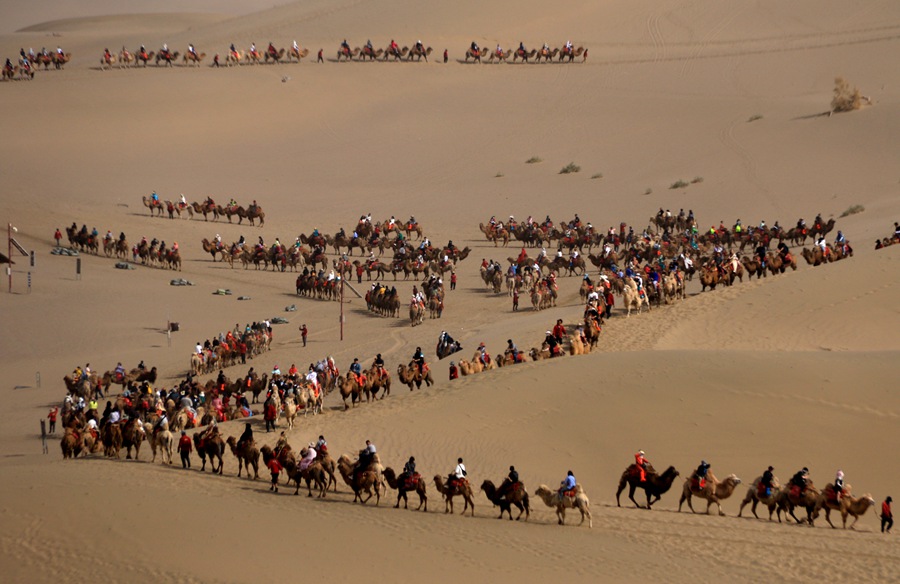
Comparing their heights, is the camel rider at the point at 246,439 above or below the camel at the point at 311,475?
above

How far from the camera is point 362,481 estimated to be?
2227 centimetres

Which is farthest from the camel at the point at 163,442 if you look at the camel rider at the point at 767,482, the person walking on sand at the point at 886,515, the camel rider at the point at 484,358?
the person walking on sand at the point at 886,515

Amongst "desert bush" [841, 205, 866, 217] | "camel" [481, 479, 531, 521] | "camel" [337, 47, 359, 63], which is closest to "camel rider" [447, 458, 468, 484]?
"camel" [481, 479, 531, 521]

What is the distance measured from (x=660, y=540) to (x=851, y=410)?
22.7 feet

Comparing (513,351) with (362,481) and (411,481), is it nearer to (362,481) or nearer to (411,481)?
(362,481)

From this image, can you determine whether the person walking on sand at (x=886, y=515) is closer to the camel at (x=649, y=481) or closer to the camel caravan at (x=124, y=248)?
the camel at (x=649, y=481)

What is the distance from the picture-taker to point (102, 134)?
6912 cm

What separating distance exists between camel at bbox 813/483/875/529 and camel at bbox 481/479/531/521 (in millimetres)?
4616

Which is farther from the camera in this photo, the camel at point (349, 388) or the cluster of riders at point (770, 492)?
the camel at point (349, 388)

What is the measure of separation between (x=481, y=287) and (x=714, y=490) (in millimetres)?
24247

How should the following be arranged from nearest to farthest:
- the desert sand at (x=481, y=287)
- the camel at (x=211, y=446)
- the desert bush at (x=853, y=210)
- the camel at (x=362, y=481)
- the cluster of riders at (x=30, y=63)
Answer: the desert sand at (x=481, y=287) < the camel at (x=362, y=481) < the camel at (x=211, y=446) < the desert bush at (x=853, y=210) < the cluster of riders at (x=30, y=63)

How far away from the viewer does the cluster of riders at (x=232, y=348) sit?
35656mm

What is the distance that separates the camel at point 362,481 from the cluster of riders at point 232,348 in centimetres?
1338

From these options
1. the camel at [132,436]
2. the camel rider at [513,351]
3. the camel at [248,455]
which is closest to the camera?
the camel at [248,455]
